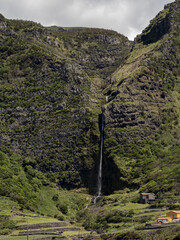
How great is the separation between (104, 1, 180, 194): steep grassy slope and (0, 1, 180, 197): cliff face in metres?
0.35

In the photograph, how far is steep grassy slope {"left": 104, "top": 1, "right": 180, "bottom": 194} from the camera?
412ft

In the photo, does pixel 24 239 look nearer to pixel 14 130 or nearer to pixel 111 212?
pixel 111 212

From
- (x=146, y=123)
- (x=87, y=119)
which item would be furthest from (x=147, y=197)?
(x=87, y=119)

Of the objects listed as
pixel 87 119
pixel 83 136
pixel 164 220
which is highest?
pixel 87 119

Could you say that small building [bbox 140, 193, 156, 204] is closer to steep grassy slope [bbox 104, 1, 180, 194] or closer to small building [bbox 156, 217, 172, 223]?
steep grassy slope [bbox 104, 1, 180, 194]

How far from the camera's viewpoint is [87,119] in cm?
14825

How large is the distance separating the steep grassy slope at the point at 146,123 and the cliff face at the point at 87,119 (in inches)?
13.8

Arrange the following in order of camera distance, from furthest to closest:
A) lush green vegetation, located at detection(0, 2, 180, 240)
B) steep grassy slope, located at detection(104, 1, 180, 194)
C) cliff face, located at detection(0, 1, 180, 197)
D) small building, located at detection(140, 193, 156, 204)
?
cliff face, located at detection(0, 1, 180, 197)
steep grassy slope, located at detection(104, 1, 180, 194)
lush green vegetation, located at detection(0, 2, 180, 240)
small building, located at detection(140, 193, 156, 204)

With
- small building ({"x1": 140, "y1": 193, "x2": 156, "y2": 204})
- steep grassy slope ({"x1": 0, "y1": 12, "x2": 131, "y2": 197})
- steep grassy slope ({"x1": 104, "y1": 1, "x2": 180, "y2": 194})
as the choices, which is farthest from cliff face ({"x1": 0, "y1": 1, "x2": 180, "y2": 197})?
small building ({"x1": 140, "y1": 193, "x2": 156, "y2": 204})

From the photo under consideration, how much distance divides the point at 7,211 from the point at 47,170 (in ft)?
141

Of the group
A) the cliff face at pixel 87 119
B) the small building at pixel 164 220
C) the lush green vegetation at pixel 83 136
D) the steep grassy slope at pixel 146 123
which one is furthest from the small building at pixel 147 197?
the small building at pixel 164 220

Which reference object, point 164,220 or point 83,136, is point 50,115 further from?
point 164,220

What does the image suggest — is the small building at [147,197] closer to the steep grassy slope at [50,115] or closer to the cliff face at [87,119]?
the cliff face at [87,119]

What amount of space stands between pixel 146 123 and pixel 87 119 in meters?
22.6
